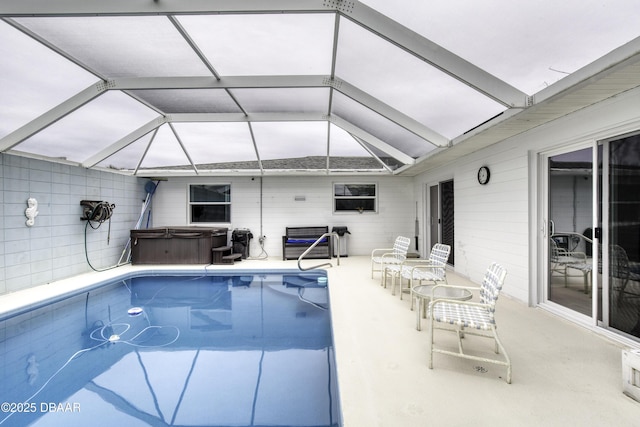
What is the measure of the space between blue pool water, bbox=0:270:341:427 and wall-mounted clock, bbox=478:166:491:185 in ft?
10.7

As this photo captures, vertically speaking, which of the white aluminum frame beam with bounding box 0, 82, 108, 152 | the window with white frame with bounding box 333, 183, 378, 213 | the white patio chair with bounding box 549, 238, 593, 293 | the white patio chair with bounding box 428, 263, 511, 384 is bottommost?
the white patio chair with bounding box 428, 263, 511, 384

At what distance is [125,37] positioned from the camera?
120 inches

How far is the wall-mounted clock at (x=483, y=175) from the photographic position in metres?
4.72

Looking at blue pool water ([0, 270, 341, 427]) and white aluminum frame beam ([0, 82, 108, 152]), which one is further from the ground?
white aluminum frame beam ([0, 82, 108, 152])

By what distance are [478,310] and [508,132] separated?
2585 mm

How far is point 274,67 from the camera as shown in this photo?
373cm

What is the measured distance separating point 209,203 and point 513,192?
24.8ft

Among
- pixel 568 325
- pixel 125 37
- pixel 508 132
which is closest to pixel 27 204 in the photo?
pixel 125 37

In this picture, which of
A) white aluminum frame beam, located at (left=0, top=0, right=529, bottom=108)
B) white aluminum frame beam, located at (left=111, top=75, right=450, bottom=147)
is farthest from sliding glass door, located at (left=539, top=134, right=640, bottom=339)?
white aluminum frame beam, located at (left=111, top=75, right=450, bottom=147)

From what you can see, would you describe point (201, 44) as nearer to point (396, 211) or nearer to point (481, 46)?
point (481, 46)

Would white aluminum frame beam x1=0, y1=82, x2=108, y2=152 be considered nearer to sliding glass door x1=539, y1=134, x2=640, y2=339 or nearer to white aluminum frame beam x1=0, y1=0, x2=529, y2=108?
white aluminum frame beam x1=0, y1=0, x2=529, y2=108

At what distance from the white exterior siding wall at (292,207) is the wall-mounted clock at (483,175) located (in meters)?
3.76

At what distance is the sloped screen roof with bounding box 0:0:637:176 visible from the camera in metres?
2.41

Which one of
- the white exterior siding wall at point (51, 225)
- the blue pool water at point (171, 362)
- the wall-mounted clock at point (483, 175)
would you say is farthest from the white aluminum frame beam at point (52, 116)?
the wall-mounted clock at point (483, 175)
